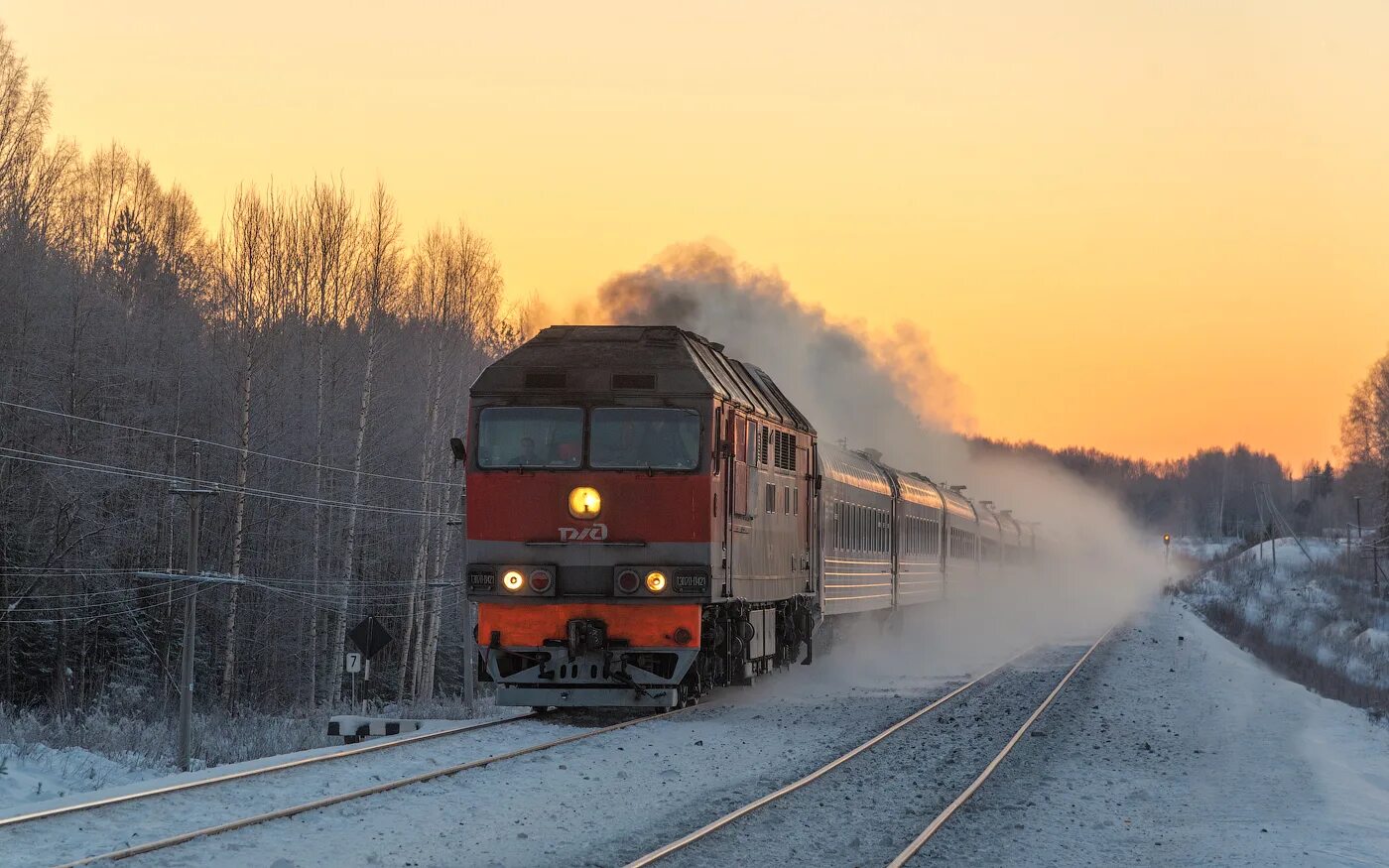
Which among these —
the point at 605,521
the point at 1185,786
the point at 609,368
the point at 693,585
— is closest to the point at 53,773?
the point at 605,521

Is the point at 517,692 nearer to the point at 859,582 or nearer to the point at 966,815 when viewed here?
the point at 966,815

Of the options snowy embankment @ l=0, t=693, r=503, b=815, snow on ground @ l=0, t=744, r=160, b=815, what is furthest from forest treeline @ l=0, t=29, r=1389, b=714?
snow on ground @ l=0, t=744, r=160, b=815

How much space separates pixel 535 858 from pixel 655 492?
7621mm

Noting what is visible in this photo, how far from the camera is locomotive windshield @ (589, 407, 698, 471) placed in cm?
1734

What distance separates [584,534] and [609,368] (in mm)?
2053

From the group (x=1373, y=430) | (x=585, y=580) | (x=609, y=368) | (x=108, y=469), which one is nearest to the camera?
(x=585, y=580)

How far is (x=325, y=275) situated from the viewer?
45.1 metres

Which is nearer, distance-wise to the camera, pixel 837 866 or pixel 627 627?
pixel 837 866

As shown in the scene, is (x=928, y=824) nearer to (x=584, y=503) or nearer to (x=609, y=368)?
(x=584, y=503)

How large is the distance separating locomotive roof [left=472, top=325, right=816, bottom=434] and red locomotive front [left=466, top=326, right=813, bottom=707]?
24mm

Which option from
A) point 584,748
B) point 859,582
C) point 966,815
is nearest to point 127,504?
point 859,582

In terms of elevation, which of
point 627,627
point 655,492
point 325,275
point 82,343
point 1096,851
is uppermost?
point 325,275

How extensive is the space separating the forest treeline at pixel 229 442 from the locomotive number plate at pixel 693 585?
895 inches

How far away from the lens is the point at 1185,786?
1441 centimetres
